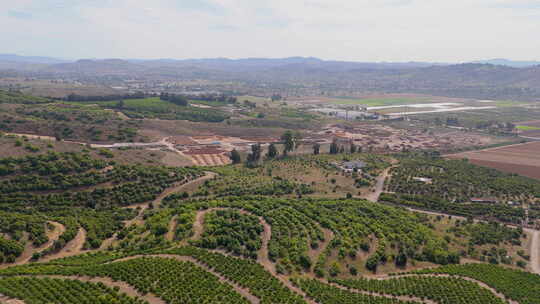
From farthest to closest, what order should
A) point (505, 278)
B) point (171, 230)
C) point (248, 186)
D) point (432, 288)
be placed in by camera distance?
point (248, 186), point (171, 230), point (505, 278), point (432, 288)

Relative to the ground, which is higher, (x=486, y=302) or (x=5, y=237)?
(x=5, y=237)

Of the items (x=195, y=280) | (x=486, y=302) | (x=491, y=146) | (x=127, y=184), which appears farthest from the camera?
(x=491, y=146)

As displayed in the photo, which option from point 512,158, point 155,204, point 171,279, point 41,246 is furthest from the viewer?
point 512,158

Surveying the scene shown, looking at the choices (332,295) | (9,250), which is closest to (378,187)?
(332,295)

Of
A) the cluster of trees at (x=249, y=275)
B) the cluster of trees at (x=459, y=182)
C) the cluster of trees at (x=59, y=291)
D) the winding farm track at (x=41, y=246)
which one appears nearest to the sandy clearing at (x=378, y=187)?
the cluster of trees at (x=459, y=182)

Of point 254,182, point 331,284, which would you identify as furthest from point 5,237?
point 254,182

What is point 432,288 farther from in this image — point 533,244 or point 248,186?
point 248,186

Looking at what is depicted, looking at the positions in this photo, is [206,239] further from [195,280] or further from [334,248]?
[334,248]
